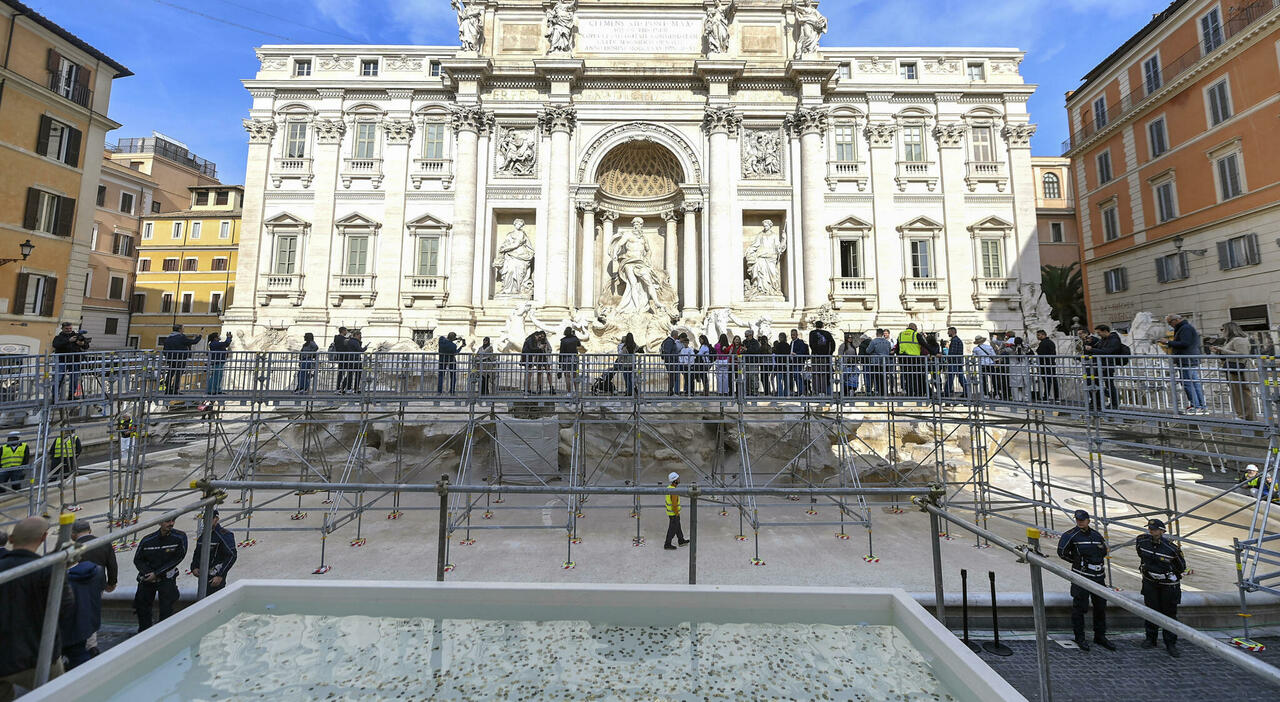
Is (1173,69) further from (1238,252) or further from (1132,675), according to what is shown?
(1132,675)

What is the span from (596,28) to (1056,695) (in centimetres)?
2751

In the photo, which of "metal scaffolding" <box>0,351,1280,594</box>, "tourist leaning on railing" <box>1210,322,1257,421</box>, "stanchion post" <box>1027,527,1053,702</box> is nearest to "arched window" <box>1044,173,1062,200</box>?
"tourist leaning on railing" <box>1210,322,1257,421</box>

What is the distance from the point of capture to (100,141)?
70.0ft

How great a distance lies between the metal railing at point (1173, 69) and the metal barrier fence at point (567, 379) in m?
18.1

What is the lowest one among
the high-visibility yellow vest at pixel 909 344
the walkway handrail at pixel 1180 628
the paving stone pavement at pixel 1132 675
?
the paving stone pavement at pixel 1132 675

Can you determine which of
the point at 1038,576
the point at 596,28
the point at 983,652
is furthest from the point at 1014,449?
the point at 596,28

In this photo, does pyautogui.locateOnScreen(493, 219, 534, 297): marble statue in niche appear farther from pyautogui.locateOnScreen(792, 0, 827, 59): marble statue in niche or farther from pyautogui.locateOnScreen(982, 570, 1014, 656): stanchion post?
pyautogui.locateOnScreen(982, 570, 1014, 656): stanchion post

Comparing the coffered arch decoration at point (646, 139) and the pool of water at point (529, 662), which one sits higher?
the coffered arch decoration at point (646, 139)

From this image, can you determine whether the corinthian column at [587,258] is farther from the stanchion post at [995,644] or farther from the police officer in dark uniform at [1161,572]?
the police officer in dark uniform at [1161,572]

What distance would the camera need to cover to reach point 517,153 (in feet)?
77.2

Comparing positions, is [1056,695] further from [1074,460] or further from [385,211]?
[385,211]

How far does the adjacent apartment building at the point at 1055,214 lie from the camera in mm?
38062

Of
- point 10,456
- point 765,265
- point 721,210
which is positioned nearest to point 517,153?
point 721,210

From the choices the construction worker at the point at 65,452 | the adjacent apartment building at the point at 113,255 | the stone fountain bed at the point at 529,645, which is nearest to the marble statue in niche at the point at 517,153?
the construction worker at the point at 65,452
